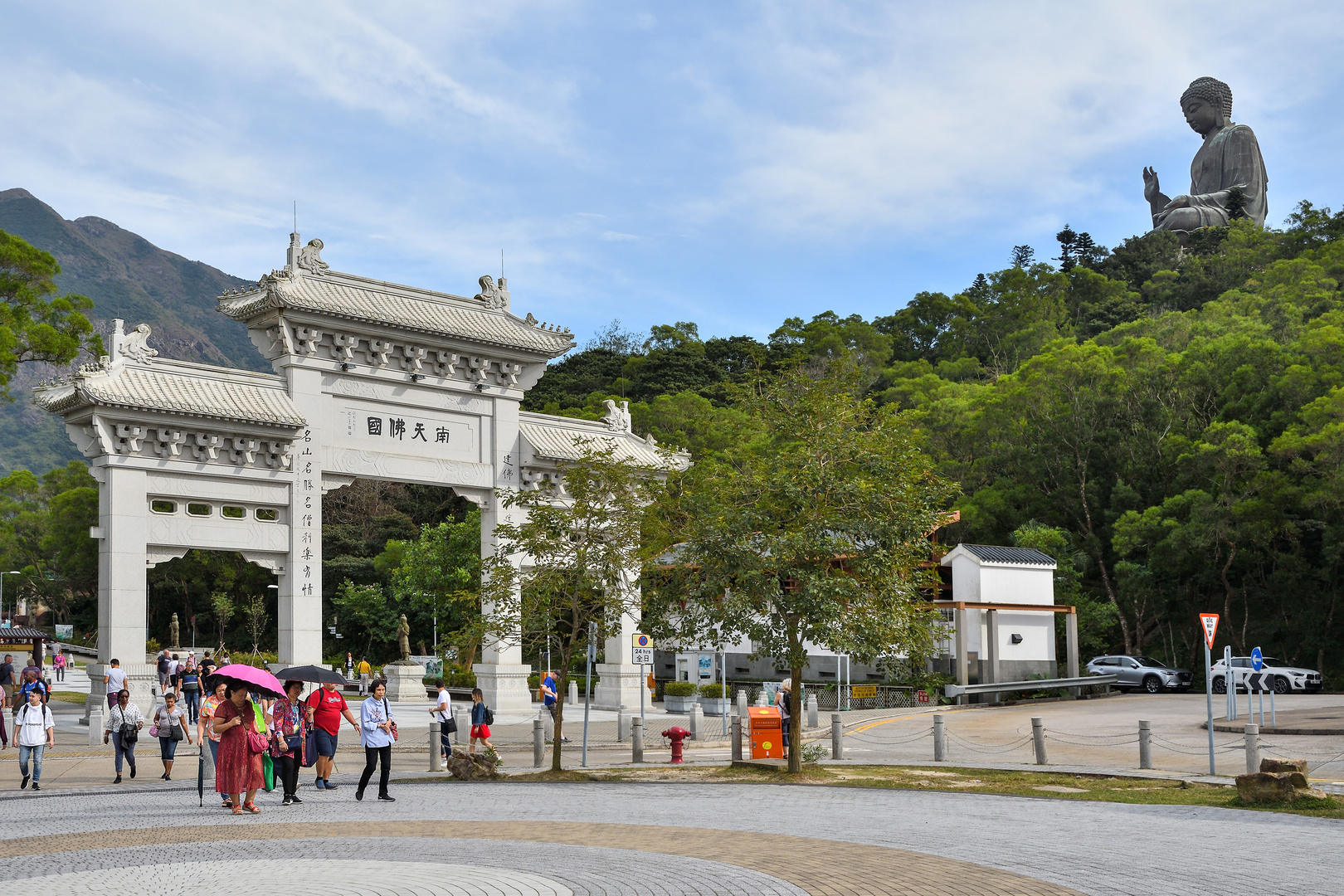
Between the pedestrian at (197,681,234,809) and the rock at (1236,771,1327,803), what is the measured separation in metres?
13.5

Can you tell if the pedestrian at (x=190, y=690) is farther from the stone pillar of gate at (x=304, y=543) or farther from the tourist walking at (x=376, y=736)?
the tourist walking at (x=376, y=736)

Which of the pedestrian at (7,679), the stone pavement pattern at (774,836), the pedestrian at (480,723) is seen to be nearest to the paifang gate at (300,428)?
the pedestrian at (7,679)

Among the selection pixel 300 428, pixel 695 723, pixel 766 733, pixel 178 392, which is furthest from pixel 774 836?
pixel 178 392

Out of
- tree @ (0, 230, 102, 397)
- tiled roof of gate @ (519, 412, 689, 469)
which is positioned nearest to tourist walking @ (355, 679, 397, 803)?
tiled roof of gate @ (519, 412, 689, 469)

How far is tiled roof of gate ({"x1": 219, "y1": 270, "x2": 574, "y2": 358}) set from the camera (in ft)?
95.8

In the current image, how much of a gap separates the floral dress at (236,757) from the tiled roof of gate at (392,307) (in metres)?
16.1

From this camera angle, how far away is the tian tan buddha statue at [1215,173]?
110562mm

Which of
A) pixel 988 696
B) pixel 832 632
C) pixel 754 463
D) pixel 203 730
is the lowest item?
pixel 988 696

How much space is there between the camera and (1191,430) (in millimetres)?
55250

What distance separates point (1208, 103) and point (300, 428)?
112 metres

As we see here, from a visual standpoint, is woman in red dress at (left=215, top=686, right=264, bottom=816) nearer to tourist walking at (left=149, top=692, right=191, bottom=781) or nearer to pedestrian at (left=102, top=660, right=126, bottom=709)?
tourist walking at (left=149, top=692, right=191, bottom=781)

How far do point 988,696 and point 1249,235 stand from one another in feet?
214

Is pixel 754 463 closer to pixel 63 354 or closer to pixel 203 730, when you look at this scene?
pixel 203 730

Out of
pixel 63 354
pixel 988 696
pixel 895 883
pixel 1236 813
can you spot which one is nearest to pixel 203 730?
pixel 895 883
